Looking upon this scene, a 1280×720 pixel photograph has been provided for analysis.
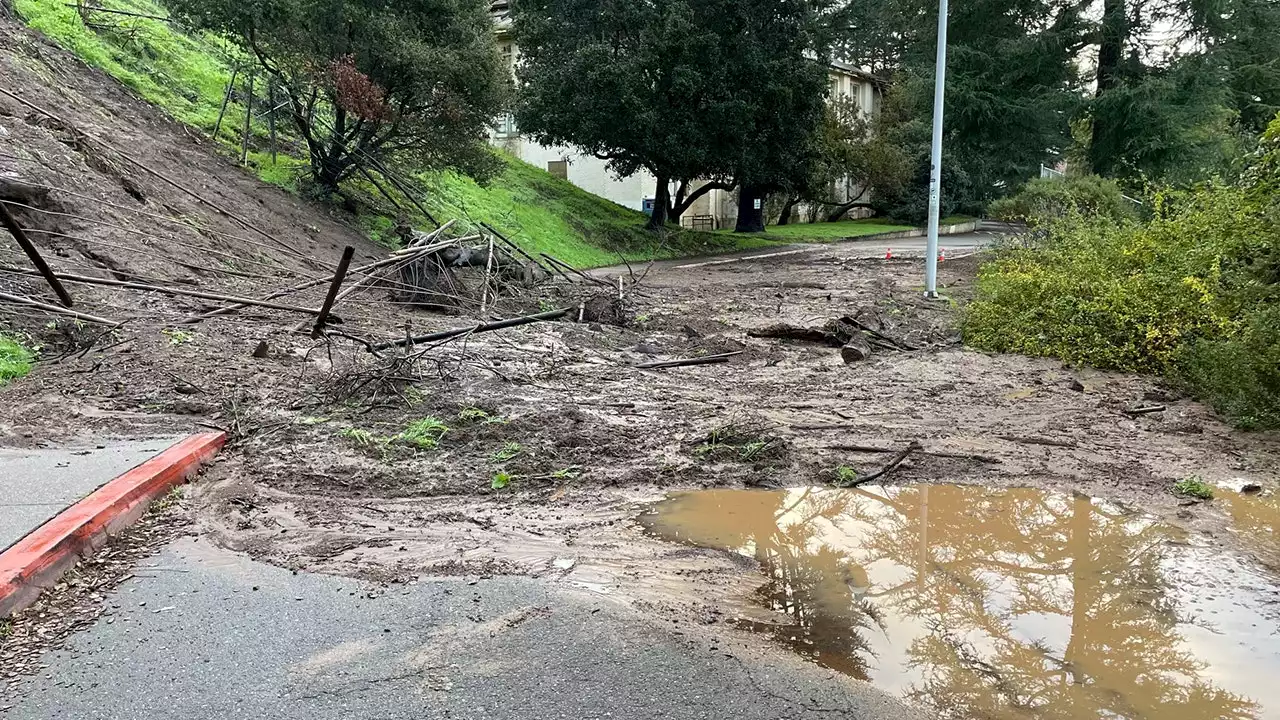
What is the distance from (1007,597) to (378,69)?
16.6 m

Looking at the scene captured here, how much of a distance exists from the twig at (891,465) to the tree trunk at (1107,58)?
78.8 ft

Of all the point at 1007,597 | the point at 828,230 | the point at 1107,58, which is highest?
the point at 1107,58

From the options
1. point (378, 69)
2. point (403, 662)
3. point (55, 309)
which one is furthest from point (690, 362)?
point (378, 69)

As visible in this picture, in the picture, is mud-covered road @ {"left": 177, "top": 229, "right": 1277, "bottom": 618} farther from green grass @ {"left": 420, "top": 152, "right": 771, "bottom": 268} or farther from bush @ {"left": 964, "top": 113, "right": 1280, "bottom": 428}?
green grass @ {"left": 420, "top": 152, "right": 771, "bottom": 268}

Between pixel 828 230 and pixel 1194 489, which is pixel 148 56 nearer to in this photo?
pixel 1194 489

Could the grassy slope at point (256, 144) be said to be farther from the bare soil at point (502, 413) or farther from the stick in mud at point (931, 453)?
the stick in mud at point (931, 453)

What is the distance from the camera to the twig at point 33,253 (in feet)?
25.8

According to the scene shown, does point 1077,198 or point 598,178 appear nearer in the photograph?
point 1077,198

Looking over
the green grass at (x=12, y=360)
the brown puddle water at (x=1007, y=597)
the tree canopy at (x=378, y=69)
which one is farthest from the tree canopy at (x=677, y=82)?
the brown puddle water at (x=1007, y=597)

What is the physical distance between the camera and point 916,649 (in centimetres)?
398

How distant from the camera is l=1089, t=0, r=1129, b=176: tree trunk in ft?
83.6

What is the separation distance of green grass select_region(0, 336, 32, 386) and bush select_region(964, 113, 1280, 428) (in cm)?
1165

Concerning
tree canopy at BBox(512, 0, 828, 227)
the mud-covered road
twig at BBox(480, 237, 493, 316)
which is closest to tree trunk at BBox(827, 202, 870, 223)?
tree canopy at BBox(512, 0, 828, 227)

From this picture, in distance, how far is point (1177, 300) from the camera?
955 cm
